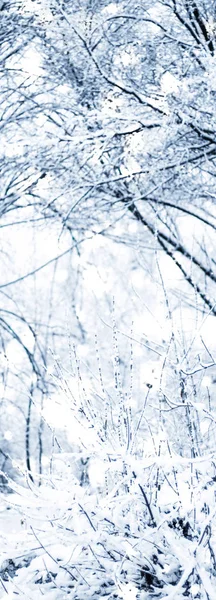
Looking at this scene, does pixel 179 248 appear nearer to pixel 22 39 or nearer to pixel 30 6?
pixel 22 39

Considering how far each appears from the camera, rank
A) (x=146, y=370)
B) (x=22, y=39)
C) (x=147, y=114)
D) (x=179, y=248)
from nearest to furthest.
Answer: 1. (x=146, y=370)
2. (x=147, y=114)
3. (x=22, y=39)
4. (x=179, y=248)

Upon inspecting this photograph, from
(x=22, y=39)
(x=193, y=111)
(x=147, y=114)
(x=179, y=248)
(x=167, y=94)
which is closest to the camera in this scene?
(x=167, y=94)

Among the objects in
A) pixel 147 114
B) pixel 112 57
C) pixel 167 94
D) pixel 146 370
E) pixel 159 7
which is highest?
pixel 159 7

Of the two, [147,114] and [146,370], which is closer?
[146,370]

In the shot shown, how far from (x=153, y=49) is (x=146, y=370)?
124 inches

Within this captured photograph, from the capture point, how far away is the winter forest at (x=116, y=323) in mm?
3000

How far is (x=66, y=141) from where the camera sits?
200 inches

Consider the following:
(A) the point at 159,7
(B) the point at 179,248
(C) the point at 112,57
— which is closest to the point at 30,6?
(C) the point at 112,57

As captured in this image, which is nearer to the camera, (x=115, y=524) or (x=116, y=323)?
(x=115, y=524)

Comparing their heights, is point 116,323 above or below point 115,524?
above

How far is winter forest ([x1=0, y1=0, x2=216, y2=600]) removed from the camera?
9.84 feet

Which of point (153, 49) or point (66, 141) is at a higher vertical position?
point (153, 49)

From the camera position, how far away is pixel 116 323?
413cm

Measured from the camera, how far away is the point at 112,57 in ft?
17.2
